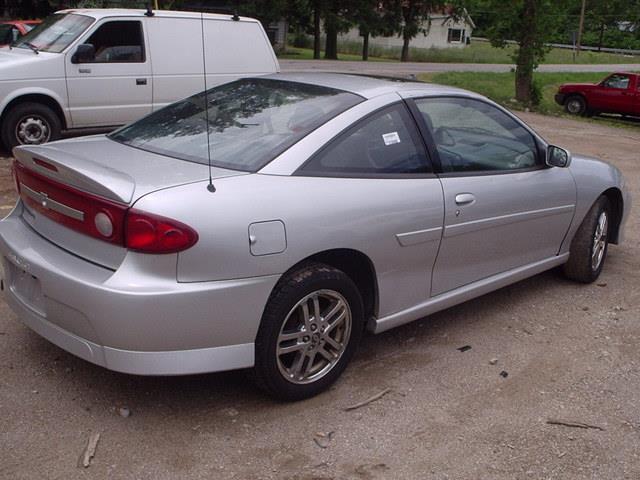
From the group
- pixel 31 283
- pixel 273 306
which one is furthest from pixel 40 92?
pixel 273 306

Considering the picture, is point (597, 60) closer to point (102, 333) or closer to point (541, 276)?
point (541, 276)

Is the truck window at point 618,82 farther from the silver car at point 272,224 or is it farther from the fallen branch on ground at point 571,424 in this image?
the fallen branch on ground at point 571,424

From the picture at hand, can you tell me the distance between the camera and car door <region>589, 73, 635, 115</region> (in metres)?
22.0

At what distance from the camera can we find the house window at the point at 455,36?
76444 millimetres

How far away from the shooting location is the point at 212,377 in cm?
402

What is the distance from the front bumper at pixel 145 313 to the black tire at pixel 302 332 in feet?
0.25

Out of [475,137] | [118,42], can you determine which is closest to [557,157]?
[475,137]

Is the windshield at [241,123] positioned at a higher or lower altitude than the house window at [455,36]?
higher

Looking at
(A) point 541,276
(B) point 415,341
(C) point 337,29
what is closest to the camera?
(B) point 415,341

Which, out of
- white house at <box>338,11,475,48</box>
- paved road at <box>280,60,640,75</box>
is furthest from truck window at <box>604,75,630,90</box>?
white house at <box>338,11,475,48</box>

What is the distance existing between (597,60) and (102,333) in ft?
187

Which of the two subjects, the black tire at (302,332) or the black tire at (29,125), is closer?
the black tire at (302,332)

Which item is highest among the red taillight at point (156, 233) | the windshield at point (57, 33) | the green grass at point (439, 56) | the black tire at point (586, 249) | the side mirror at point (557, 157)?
the windshield at point (57, 33)

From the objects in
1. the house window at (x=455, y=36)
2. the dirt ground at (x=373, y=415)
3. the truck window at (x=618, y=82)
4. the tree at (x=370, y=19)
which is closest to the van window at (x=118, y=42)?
the dirt ground at (x=373, y=415)
